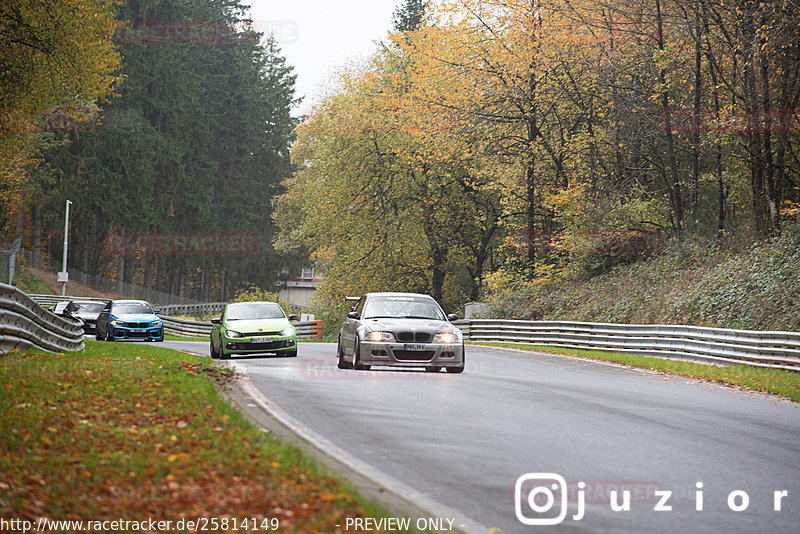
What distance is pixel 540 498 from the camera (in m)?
7.16

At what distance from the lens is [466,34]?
122 ft

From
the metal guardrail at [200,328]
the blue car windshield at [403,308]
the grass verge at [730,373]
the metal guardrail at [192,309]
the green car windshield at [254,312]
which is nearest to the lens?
the grass verge at [730,373]

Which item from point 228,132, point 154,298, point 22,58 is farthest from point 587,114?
point 228,132

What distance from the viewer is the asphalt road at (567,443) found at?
688 centimetres

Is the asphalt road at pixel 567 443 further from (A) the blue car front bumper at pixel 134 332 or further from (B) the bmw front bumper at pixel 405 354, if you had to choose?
(A) the blue car front bumper at pixel 134 332

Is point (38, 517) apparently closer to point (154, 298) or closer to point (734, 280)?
point (734, 280)

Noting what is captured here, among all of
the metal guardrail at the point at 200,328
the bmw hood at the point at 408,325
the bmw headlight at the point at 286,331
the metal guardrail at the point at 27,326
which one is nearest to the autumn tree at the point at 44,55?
the metal guardrail at the point at 27,326

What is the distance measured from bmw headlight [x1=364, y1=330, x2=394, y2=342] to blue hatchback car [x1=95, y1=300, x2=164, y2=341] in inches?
691

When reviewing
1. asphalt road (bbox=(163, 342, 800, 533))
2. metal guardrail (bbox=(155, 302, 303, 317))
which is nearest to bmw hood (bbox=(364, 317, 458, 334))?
asphalt road (bbox=(163, 342, 800, 533))

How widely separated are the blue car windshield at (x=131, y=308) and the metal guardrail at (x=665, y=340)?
41.8ft

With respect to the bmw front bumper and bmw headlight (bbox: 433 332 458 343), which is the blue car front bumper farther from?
bmw headlight (bbox: 433 332 458 343)

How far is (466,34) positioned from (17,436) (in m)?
32.0

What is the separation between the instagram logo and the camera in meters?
6.64

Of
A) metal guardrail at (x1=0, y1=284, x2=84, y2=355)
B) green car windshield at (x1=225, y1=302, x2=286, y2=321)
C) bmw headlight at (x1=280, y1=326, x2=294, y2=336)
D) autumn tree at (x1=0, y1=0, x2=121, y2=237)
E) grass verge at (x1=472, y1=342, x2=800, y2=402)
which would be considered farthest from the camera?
autumn tree at (x1=0, y1=0, x2=121, y2=237)
